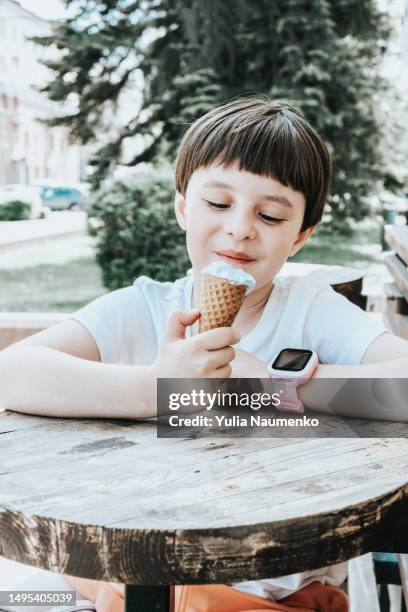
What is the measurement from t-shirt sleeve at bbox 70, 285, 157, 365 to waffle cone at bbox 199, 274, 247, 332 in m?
0.29

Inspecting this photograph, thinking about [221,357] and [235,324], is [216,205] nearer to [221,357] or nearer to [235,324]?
[235,324]

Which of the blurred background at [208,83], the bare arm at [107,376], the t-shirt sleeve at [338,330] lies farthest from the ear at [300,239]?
the blurred background at [208,83]

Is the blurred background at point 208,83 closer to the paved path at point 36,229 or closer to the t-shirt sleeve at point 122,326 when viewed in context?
the paved path at point 36,229

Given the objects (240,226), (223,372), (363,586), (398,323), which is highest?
(240,226)

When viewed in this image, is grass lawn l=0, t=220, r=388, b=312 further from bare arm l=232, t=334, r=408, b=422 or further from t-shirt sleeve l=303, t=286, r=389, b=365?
bare arm l=232, t=334, r=408, b=422

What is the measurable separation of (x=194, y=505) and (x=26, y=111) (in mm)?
17233

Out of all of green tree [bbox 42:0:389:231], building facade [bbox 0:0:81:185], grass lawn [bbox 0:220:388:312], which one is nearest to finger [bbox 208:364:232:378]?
grass lawn [bbox 0:220:388:312]

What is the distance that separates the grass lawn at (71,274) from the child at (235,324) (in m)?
7.00

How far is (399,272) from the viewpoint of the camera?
128 inches

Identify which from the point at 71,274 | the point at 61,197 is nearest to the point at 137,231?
the point at 71,274

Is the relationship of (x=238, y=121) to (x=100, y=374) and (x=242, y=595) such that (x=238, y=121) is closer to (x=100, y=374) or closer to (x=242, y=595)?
(x=100, y=374)

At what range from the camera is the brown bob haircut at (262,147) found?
145 centimetres

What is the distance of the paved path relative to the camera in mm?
13781

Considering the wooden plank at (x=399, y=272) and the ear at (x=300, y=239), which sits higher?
the ear at (x=300, y=239)
